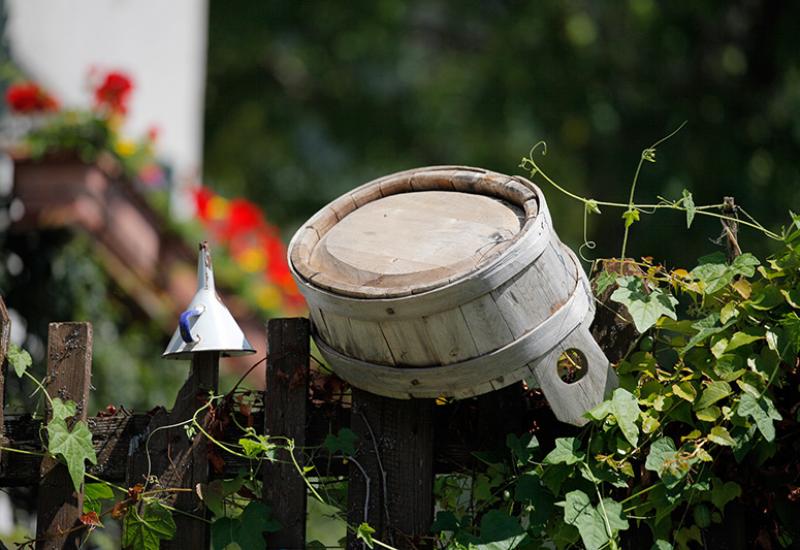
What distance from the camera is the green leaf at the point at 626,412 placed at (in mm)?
1824

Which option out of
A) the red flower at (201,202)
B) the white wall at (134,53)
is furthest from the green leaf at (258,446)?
the red flower at (201,202)

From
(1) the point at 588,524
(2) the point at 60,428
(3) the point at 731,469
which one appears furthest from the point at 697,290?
(2) the point at 60,428

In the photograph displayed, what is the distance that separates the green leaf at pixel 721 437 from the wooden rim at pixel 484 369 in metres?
0.28

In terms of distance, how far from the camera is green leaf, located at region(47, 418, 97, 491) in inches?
79.0

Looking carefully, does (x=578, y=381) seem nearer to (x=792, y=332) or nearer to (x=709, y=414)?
(x=709, y=414)

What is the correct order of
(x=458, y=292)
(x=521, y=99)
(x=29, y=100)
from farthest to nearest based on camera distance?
1. (x=521, y=99)
2. (x=29, y=100)
3. (x=458, y=292)

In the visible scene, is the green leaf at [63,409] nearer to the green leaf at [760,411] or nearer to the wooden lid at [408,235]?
the wooden lid at [408,235]

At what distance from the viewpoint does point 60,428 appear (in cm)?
202

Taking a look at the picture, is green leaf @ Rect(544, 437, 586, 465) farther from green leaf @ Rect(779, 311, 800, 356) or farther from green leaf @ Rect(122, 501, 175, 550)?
green leaf @ Rect(122, 501, 175, 550)

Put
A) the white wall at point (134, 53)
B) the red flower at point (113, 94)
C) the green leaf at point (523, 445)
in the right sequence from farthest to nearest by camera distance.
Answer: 1. the white wall at point (134, 53)
2. the red flower at point (113, 94)
3. the green leaf at point (523, 445)

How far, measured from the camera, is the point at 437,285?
1779mm

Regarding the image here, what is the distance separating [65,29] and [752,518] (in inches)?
202

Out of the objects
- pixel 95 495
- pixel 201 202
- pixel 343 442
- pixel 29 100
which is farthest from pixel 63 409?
pixel 201 202

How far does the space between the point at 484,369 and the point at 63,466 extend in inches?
32.7
